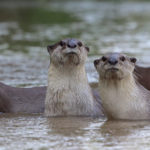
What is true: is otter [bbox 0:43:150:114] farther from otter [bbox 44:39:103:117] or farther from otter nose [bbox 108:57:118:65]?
otter nose [bbox 108:57:118:65]

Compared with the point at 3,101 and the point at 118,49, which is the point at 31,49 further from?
the point at 3,101

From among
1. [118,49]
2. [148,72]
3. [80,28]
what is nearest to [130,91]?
[148,72]

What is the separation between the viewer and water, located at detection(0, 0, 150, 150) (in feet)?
16.0

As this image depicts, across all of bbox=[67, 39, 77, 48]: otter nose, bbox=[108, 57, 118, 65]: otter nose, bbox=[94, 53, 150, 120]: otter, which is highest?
bbox=[67, 39, 77, 48]: otter nose

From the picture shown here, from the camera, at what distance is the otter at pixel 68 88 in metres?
6.22

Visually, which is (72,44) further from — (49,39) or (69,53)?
(49,39)

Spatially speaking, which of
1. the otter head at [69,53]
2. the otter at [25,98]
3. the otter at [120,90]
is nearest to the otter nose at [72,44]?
the otter head at [69,53]

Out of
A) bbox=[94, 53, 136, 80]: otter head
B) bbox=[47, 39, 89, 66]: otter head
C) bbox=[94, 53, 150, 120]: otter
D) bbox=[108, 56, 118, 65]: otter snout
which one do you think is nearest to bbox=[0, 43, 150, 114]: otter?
bbox=[47, 39, 89, 66]: otter head

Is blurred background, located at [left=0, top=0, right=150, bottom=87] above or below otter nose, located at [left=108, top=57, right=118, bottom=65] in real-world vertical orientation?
above

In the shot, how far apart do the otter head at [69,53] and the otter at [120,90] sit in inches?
18.4

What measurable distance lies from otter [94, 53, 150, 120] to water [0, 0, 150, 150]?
0.42 feet

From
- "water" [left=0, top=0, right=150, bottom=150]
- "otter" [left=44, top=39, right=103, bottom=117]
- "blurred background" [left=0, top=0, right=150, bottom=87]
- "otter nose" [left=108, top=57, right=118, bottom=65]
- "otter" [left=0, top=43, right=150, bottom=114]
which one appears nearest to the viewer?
"water" [left=0, top=0, right=150, bottom=150]

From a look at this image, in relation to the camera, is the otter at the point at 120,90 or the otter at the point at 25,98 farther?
the otter at the point at 25,98

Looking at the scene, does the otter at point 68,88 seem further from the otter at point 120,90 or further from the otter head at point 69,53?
the otter at point 120,90
